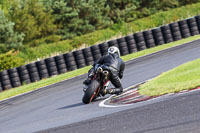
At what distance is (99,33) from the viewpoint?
43031mm

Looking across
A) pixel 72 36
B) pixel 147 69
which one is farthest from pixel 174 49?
pixel 72 36

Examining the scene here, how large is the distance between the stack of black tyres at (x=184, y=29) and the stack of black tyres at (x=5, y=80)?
9505mm

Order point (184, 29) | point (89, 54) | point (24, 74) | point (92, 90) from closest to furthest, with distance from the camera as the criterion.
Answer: point (92, 90), point (24, 74), point (89, 54), point (184, 29)

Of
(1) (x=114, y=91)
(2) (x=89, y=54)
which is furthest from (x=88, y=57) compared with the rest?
(1) (x=114, y=91)

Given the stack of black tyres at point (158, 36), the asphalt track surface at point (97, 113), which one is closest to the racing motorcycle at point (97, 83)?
the asphalt track surface at point (97, 113)

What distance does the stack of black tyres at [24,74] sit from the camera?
71.3ft

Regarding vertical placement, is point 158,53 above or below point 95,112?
below

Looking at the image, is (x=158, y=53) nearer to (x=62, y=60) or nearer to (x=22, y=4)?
(x=62, y=60)

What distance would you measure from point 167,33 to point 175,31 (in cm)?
44

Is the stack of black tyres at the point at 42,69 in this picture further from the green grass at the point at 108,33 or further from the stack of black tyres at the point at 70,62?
the green grass at the point at 108,33

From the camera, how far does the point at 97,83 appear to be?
11117 mm

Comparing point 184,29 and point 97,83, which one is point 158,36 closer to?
point 184,29

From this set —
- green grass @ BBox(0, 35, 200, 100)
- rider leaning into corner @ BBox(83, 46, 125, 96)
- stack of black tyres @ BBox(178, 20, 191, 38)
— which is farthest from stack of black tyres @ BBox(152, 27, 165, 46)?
rider leaning into corner @ BBox(83, 46, 125, 96)

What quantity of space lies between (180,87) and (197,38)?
1404 centimetres
